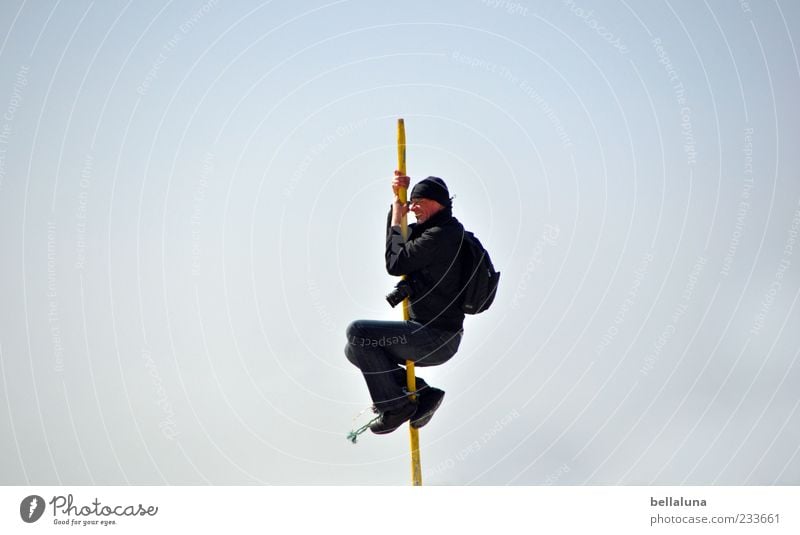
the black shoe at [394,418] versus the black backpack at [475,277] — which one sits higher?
the black backpack at [475,277]

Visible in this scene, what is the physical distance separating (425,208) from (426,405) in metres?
2.51

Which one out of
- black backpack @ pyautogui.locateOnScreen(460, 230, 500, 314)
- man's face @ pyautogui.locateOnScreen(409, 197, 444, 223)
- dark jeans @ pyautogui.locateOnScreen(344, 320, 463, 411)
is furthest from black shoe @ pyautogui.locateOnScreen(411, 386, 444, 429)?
man's face @ pyautogui.locateOnScreen(409, 197, 444, 223)

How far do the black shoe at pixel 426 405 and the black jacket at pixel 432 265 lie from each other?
40.0 inches

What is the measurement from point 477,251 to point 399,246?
96cm

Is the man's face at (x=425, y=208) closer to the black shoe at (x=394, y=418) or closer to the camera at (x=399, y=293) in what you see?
the camera at (x=399, y=293)

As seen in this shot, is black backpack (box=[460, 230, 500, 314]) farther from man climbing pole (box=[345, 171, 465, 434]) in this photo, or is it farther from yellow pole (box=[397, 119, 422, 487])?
yellow pole (box=[397, 119, 422, 487])

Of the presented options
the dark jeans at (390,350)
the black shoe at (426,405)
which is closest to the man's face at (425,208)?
the dark jeans at (390,350)

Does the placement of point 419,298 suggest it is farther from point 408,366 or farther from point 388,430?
point 388,430

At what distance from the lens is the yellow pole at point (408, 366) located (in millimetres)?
9789

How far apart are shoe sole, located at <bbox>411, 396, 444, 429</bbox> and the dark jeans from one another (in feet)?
1.33
